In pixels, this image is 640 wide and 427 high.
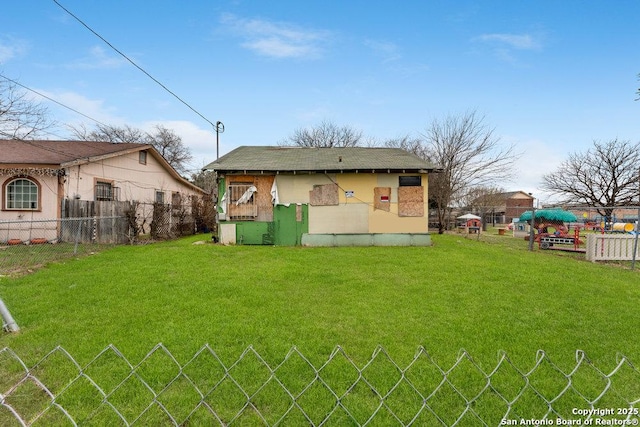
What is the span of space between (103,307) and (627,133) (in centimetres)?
2691

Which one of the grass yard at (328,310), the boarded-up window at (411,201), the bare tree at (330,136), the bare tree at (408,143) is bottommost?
the grass yard at (328,310)

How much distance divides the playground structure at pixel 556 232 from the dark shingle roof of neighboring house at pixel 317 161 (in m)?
5.84

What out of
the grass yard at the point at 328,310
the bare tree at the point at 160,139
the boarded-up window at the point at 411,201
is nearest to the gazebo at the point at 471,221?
the boarded-up window at the point at 411,201

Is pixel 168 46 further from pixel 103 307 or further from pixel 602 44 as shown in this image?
pixel 602 44

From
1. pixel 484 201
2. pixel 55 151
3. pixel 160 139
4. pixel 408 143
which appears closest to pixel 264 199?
pixel 55 151

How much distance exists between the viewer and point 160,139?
34.4 metres

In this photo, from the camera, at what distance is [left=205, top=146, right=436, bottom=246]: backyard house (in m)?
11.6

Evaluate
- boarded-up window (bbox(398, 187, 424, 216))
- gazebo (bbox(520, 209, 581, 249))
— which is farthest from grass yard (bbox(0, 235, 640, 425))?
gazebo (bbox(520, 209, 581, 249))

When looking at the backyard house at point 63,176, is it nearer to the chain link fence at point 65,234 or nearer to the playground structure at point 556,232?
the chain link fence at point 65,234

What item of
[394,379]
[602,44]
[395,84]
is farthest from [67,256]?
[602,44]

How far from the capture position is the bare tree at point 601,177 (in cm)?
1947

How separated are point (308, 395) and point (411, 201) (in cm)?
997

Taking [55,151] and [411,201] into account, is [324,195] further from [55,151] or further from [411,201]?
[55,151]

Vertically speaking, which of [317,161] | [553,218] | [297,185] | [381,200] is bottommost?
[553,218]
